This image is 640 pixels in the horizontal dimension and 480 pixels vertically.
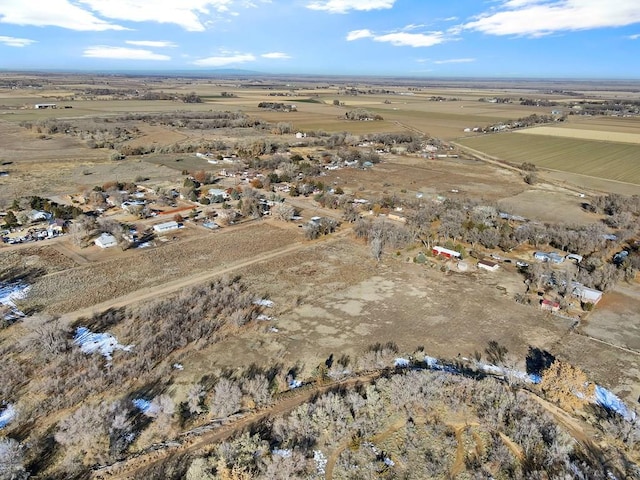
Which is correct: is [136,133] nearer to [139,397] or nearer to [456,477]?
[139,397]

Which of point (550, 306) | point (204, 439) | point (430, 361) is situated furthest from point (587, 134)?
point (204, 439)

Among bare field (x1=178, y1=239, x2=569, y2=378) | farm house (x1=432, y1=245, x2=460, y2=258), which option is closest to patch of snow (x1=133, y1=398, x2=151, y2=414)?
bare field (x1=178, y1=239, x2=569, y2=378)

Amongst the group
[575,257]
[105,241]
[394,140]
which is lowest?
[575,257]

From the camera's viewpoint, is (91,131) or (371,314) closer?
(371,314)

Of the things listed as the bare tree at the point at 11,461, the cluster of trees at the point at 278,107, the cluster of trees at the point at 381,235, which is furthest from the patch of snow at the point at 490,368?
the cluster of trees at the point at 278,107

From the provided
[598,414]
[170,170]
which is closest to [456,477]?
[598,414]

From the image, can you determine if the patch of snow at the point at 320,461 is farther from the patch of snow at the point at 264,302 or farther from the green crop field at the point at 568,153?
the green crop field at the point at 568,153

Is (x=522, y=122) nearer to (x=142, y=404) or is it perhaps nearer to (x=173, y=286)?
(x=173, y=286)
